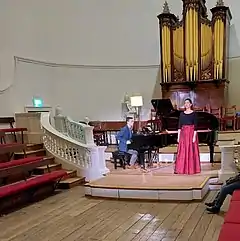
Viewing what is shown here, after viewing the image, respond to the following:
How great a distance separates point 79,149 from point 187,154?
78.0 inches

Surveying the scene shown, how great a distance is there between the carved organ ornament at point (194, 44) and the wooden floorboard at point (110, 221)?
16.6 feet

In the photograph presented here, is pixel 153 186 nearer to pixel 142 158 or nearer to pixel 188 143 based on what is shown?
pixel 188 143

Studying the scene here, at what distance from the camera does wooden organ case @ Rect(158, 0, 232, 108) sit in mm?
9391

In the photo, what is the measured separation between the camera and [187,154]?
6023 mm

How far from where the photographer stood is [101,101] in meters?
11.0

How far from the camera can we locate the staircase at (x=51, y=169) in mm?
6215

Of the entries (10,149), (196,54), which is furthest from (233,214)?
(196,54)

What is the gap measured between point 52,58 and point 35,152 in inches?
158

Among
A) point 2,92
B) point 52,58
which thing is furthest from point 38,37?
point 2,92

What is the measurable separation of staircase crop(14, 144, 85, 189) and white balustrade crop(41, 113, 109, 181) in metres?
0.12

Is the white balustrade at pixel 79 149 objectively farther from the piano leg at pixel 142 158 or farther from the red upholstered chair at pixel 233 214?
the red upholstered chair at pixel 233 214

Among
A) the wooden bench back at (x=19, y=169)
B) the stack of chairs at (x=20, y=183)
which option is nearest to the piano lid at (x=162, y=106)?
the stack of chairs at (x=20, y=183)

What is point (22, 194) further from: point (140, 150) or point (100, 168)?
point (140, 150)

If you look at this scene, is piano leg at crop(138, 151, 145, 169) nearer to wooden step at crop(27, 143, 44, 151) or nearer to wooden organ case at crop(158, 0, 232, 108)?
wooden step at crop(27, 143, 44, 151)
